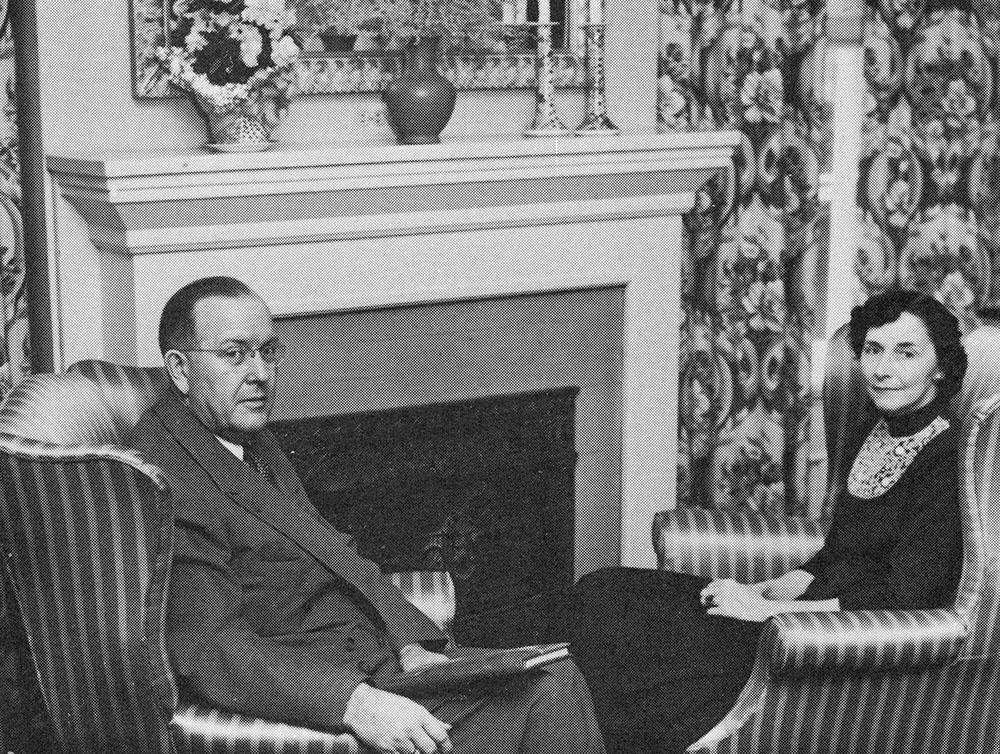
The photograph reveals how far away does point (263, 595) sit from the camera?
2516 millimetres

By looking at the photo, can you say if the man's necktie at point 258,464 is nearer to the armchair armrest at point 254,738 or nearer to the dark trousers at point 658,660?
the armchair armrest at point 254,738

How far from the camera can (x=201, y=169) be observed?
3.13 metres

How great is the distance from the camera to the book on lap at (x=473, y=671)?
2.35 m

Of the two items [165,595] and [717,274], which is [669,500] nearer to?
[717,274]

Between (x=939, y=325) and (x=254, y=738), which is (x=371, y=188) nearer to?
(x=939, y=325)

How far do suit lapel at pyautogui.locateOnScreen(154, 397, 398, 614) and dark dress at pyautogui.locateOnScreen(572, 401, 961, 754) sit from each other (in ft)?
1.60

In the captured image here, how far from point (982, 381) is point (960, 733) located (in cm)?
70

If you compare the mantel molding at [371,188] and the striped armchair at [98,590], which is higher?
the mantel molding at [371,188]

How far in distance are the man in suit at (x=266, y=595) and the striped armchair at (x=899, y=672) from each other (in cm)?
36

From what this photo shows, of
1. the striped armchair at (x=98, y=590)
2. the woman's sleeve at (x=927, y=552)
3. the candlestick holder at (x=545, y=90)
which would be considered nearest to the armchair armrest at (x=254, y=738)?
the striped armchair at (x=98, y=590)

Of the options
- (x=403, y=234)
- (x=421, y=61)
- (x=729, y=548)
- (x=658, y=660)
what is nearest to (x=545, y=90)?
(x=421, y=61)

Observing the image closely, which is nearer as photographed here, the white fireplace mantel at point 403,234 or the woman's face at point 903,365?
the woman's face at point 903,365

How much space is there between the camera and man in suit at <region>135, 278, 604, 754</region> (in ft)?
7.63

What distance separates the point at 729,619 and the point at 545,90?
1.51 metres
